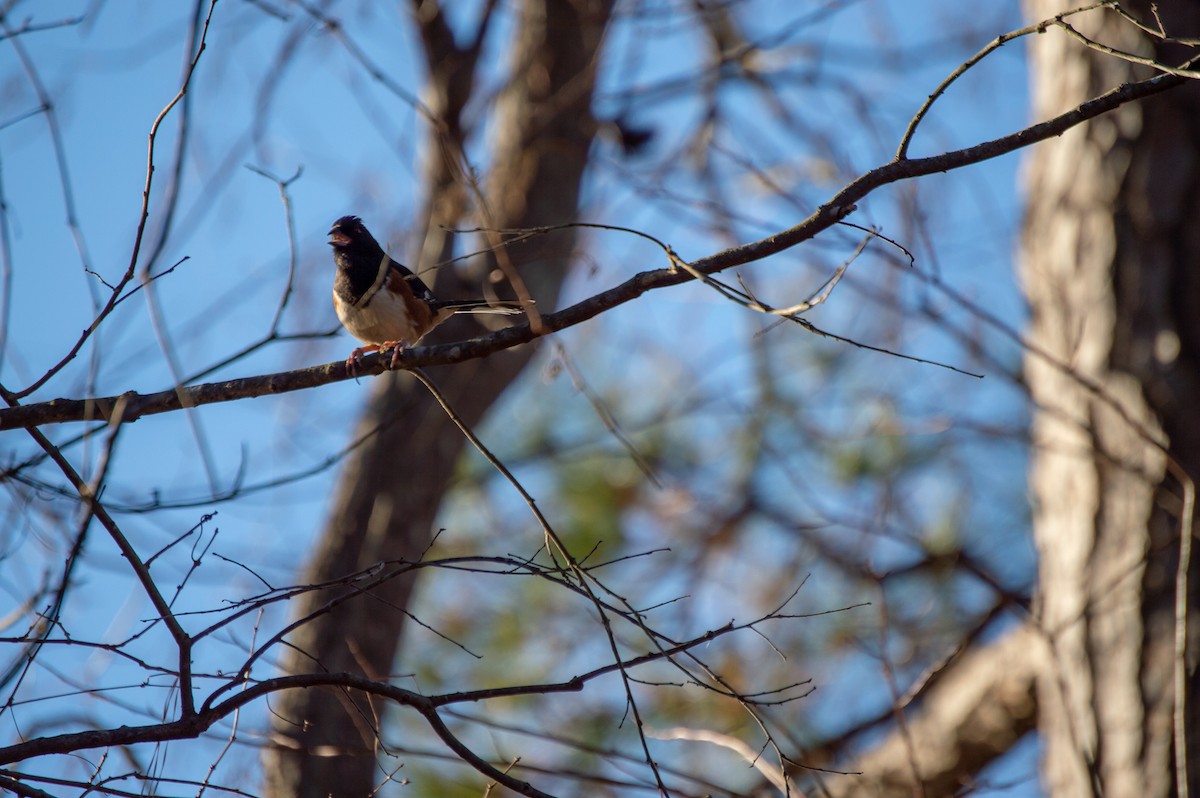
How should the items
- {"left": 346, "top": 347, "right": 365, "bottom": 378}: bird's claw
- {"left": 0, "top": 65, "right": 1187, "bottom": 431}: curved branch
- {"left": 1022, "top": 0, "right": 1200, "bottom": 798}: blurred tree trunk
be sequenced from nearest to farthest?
{"left": 0, "top": 65, "right": 1187, "bottom": 431}: curved branch → {"left": 346, "top": 347, "right": 365, "bottom": 378}: bird's claw → {"left": 1022, "top": 0, "right": 1200, "bottom": 798}: blurred tree trunk

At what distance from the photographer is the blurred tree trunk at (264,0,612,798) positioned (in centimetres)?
372

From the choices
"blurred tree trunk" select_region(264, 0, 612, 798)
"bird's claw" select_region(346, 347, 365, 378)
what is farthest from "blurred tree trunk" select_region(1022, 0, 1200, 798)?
"bird's claw" select_region(346, 347, 365, 378)

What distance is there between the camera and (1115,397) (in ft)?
11.7

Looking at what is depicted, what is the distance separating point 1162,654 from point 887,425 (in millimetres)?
1637

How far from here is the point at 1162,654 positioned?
10.7 ft

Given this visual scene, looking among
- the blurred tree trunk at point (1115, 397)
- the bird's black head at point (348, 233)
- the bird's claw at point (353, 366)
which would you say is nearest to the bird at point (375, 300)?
the bird's black head at point (348, 233)

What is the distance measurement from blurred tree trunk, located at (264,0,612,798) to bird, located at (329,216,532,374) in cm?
28

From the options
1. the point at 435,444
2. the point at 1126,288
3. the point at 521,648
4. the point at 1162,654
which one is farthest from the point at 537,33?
the point at 1162,654

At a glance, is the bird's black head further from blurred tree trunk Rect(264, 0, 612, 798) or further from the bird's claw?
the bird's claw

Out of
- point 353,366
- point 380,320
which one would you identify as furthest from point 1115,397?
point 353,366

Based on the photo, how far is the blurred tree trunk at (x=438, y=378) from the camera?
372 centimetres

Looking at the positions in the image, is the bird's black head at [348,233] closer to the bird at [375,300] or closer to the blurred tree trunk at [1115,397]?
the bird at [375,300]

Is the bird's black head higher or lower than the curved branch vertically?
higher

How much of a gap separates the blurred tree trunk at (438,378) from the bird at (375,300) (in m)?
0.28
